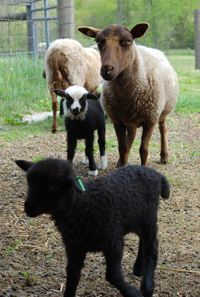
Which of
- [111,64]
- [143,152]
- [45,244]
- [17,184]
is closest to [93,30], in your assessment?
[111,64]

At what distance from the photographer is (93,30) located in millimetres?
4707

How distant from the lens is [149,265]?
2.61 m

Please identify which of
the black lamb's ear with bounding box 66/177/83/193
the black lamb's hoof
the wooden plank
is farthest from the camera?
the wooden plank

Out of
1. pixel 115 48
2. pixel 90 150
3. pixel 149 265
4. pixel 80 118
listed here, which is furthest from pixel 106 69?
pixel 149 265

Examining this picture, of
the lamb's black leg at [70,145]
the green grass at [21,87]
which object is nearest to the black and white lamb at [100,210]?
the lamb's black leg at [70,145]

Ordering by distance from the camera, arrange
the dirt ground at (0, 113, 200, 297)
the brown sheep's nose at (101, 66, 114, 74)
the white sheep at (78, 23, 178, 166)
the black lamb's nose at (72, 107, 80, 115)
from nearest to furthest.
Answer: the dirt ground at (0, 113, 200, 297) < the brown sheep's nose at (101, 66, 114, 74) < the white sheep at (78, 23, 178, 166) < the black lamb's nose at (72, 107, 80, 115)

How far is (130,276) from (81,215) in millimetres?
921

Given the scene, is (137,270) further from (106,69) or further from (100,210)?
(106,69)

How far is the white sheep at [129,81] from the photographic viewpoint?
4262mm

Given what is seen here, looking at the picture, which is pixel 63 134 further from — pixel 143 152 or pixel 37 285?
pixel 37 285

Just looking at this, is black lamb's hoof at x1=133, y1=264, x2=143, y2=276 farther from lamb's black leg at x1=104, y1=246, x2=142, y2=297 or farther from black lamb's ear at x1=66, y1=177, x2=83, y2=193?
black lamb's ear at x1=66, y1=177, x2=83, y2=193

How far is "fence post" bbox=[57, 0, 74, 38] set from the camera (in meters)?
9.48

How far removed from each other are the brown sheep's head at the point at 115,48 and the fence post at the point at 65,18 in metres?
5.44

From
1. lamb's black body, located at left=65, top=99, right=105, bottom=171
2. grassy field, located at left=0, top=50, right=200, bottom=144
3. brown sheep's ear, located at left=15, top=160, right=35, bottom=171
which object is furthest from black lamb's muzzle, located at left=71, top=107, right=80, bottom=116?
grassy field, located at left=0, top=50, right=200, bottom=144
